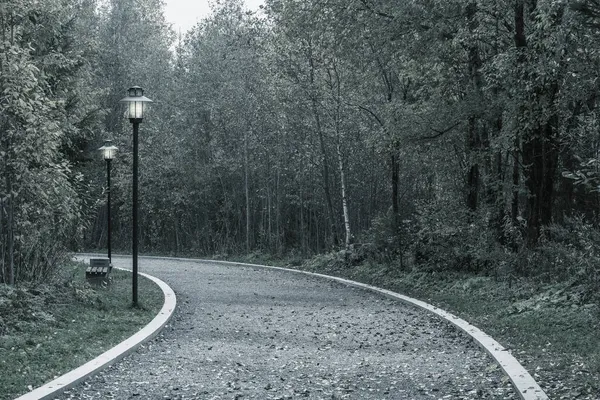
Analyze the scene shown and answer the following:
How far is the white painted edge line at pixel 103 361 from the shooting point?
7257mm

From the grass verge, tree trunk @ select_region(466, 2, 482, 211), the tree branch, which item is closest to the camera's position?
the grass verge

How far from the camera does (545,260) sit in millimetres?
14656

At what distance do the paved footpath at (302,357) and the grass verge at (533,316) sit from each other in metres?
0.51

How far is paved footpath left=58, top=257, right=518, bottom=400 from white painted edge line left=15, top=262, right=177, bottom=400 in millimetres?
98

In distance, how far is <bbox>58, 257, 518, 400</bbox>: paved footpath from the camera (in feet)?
25.8

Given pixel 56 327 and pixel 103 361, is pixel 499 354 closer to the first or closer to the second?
pixel 103 361

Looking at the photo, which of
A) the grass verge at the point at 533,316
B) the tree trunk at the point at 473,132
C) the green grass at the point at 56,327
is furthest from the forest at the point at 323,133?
the green grass at the point at 56,327

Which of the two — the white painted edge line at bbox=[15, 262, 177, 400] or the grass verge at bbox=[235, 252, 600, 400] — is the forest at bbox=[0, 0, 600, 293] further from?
the white painted edge line at bbox=[15, 262, 177, 400]

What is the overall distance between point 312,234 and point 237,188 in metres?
4.09

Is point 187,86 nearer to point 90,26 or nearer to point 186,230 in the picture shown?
point 186,230

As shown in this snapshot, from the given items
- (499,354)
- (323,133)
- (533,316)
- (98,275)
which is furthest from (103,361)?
(323,133)

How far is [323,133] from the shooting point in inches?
1151

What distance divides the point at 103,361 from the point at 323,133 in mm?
21008

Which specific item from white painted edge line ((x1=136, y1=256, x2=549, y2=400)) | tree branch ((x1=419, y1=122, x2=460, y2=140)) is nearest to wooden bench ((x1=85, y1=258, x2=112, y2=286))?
white painted edge line ((x1=136, y1=256, x2=549, y2=400))
